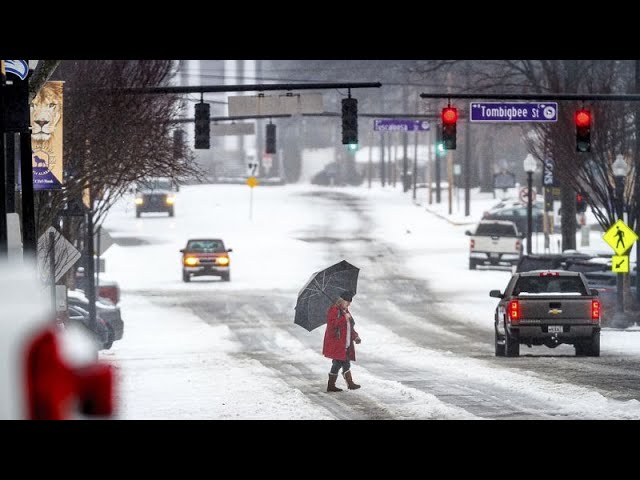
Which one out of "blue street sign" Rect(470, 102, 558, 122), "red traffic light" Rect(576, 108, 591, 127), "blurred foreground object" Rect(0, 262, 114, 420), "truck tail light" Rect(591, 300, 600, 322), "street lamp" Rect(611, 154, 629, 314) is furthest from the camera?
"street lamp" Rect(611, 154, 629, 314)

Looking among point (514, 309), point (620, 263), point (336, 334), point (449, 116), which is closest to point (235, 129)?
point (620, 263)

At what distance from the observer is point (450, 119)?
30.0 m

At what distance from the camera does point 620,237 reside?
33406mm

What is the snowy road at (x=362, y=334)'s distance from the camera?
64.8 feet

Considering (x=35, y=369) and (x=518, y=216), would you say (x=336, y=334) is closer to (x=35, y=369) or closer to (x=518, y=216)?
A: (x=35, y=369)

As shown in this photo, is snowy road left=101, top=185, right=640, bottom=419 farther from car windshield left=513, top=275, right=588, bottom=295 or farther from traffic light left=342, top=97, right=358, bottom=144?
traffic light left=342, top=97, right=358, bottom=144

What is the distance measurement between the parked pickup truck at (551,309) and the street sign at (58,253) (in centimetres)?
916

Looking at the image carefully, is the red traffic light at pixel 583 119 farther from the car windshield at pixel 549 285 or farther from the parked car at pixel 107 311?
the parked car at pixel 107 311

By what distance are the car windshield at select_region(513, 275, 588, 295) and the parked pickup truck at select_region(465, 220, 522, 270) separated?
83.8ft

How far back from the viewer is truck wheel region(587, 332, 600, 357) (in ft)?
87.7

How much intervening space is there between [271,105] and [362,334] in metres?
7.02

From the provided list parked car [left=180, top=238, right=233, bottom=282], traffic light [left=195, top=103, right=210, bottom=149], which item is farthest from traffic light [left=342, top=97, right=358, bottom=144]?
parked car [left=180, top=238, right=233, bottom=282]
